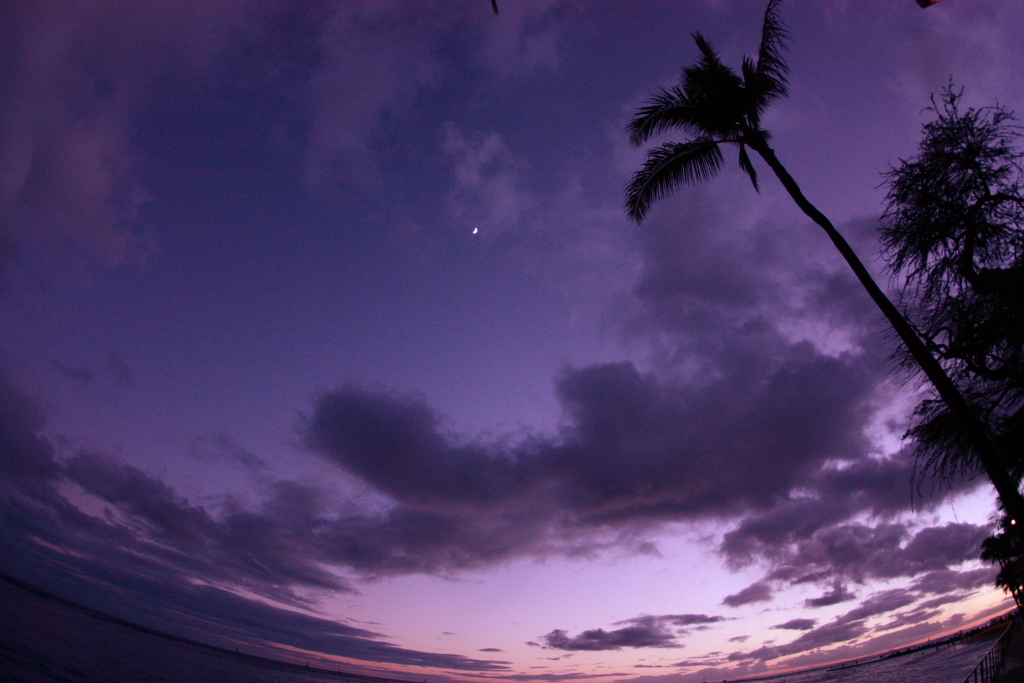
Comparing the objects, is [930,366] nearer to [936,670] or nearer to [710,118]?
[710,118]

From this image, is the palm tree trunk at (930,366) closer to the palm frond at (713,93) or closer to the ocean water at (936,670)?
the palm frond at (713,93)

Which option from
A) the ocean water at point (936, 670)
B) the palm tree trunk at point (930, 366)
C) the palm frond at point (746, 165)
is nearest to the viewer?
the palm tree trunk at point (930, 366)

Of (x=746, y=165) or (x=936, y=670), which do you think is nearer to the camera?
(x=746, y=165)

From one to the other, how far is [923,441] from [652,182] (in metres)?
8.33

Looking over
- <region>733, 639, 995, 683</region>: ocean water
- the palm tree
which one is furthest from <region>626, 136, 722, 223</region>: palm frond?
<region>733, 639, 995, 683</region>: ocean water

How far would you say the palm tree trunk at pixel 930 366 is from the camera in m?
7.75

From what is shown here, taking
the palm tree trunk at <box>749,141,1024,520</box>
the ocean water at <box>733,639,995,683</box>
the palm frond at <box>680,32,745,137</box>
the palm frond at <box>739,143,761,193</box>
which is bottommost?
the ocean water at <box>733,639,995,683</box>

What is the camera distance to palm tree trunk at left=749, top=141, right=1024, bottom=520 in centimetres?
775

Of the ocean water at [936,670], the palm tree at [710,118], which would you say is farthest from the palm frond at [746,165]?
the ocean water at [936,670]

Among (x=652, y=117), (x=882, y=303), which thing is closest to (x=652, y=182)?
(x=652, y=117)

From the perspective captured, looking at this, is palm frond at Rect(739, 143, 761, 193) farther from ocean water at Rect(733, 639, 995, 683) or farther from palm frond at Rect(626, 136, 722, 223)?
ocean water at Rect(733, 639, 995, 683)

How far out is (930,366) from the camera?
329 inches

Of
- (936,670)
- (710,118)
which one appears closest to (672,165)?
(710,118)

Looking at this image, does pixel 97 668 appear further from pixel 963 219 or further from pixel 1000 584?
pixel 1000 584
